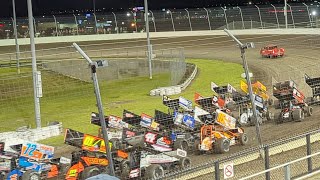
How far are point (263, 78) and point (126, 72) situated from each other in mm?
9137

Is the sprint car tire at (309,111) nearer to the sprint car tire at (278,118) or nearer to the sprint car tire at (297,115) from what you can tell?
the sprint car tire at (297,115)

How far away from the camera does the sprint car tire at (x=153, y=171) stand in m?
12.4

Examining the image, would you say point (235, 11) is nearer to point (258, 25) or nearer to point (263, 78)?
point (258, 25)

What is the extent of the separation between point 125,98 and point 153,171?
590 inches

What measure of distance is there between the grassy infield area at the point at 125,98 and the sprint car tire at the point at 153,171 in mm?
6084

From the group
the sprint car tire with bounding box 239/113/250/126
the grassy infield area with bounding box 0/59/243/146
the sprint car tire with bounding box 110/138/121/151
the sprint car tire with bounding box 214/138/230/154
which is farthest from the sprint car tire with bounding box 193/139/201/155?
the grassy infield area with bounding box 0/59/243/146

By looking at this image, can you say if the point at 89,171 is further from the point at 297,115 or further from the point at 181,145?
the point at 297,115

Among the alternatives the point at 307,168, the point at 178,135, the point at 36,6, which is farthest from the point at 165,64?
the point at 36,6

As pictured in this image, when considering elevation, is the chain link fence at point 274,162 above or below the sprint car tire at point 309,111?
above

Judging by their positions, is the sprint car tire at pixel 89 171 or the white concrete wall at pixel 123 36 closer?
the sprint car tire at pixel 89 171

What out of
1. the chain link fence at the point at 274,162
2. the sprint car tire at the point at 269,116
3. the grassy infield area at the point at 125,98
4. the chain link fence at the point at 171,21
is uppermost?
the chain link fence at the point at 171,21

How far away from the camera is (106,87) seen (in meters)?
29.5

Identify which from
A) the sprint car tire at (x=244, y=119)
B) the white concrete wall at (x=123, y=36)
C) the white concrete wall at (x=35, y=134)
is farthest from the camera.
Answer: the white concrete wall at (x=123, y=36)

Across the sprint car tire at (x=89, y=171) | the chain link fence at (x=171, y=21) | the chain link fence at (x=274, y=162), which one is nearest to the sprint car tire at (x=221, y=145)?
the chain link fence at (x=274, y=162)
